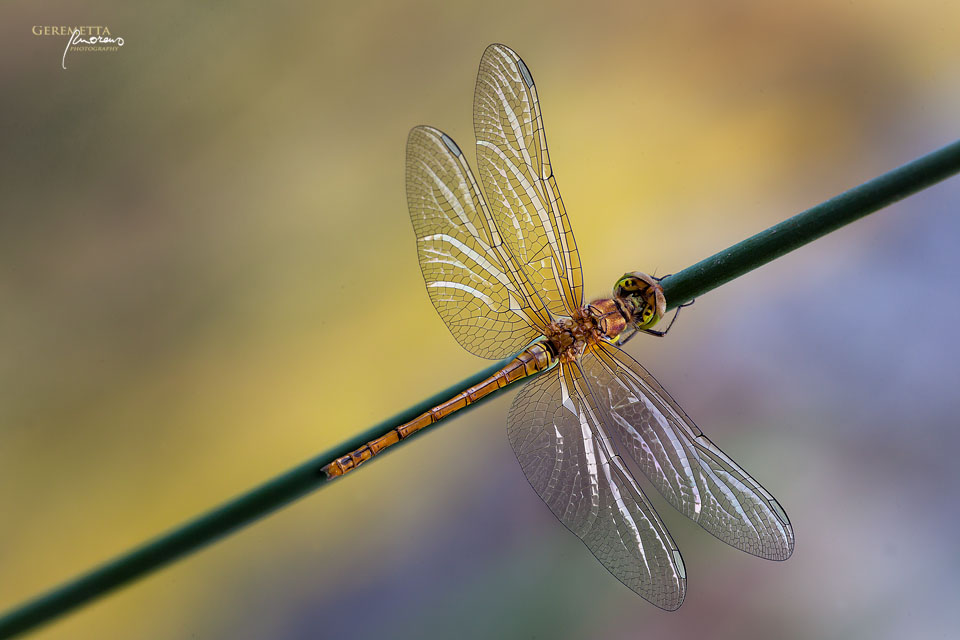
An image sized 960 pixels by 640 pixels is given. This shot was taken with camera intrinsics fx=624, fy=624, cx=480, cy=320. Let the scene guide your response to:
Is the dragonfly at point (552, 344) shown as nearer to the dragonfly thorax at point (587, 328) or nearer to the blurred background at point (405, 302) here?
the dragonfly thorax at point (587, 328)

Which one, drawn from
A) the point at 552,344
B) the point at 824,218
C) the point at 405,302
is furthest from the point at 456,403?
the point at 405,302

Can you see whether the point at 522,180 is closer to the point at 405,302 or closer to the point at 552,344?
the point at 552,344

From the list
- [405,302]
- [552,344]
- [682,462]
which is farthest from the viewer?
[405,302]

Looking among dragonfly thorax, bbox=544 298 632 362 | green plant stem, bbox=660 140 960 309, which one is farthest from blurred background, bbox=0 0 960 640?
green plant stem, bbox=660 140 960 309

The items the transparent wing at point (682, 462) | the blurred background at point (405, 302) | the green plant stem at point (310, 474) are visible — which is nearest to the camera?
the green plant stem at point (310, 474)

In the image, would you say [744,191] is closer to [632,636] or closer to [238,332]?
[632,636]

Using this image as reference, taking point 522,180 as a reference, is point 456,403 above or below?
below

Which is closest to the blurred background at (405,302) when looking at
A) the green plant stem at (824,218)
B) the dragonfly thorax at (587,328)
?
the dragonfly thorax at (587,328)
